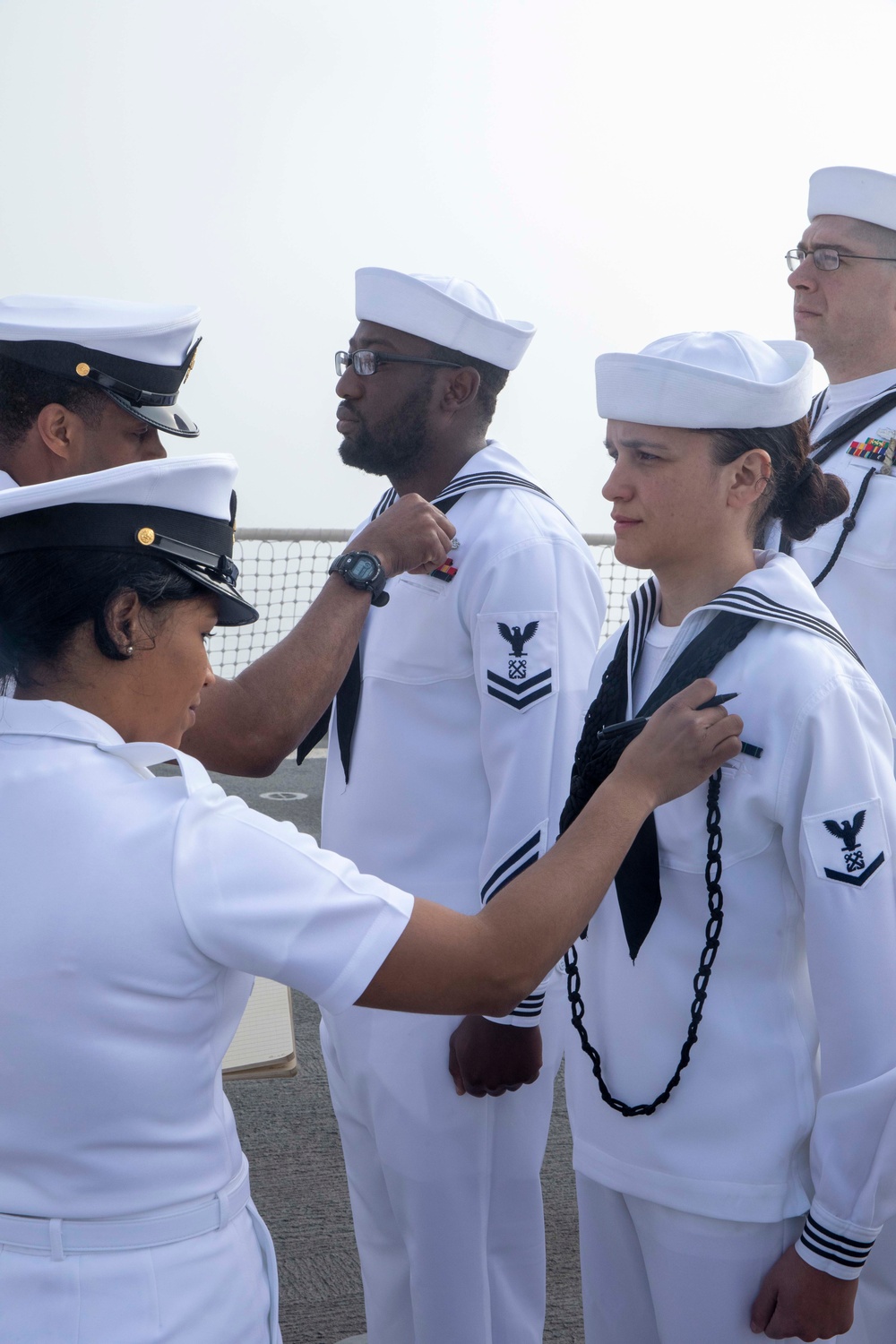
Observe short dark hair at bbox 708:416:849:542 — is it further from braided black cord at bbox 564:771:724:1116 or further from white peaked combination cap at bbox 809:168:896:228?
white peaked combination cap at bbox 809:168:896:228

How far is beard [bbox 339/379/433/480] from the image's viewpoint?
236 cm

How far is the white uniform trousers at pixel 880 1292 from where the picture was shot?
1947mm

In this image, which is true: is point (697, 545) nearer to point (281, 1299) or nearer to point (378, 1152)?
point (378, 1152)

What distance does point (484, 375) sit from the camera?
2.44m

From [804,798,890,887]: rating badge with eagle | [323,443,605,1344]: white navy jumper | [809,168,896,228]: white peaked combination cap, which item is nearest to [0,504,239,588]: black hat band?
[804,798,890,887]: rating badge with eagle

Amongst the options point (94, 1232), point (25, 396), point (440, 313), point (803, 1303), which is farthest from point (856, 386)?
point (94, 1232)

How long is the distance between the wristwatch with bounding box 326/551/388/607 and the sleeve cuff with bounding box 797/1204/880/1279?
1027 mm

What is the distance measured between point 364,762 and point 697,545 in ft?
2.59

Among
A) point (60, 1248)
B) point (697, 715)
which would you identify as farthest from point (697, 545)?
point (60, 1248)

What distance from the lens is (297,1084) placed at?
3.79 m

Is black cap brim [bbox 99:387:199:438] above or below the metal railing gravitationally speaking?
above

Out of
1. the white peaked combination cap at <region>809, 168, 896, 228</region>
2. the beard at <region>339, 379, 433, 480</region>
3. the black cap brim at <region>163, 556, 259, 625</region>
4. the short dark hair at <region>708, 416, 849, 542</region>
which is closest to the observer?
the black cap brim at <region>163, 556, 259, 625</region>

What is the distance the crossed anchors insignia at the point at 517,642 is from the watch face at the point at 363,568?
1.01ft

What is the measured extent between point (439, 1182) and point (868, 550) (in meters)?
1.43
